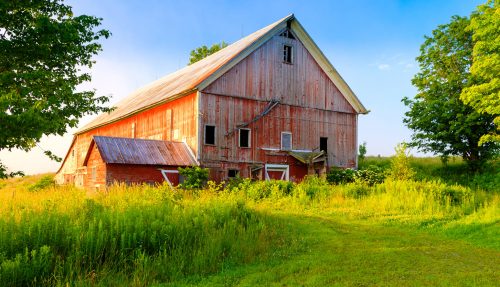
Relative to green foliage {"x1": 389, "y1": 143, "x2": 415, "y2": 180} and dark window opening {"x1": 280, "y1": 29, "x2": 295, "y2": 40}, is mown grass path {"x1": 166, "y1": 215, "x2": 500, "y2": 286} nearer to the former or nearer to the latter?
green foliage {"x1": 389, "y1": 143, "x2": 415, "y2": 180}

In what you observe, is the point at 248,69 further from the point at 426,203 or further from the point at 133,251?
the point at 133,251

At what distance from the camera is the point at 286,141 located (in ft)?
85.4

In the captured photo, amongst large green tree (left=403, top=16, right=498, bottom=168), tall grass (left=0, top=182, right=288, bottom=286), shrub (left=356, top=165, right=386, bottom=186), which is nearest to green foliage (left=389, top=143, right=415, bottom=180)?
shrub (left=356, top=165, right=386, bottom=186)

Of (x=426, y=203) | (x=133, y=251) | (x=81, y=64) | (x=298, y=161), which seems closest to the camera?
(x=133, y=251)

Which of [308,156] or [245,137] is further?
[308,156]

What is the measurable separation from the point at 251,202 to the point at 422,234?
245 inches

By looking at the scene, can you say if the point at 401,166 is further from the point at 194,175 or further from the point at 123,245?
the point at 123,245

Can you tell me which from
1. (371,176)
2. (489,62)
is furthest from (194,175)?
(489,62)

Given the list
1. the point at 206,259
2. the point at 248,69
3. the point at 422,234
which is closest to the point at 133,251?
the point at 206,259

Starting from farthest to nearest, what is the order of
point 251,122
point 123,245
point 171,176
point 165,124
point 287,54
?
point 287,54 → point 165,124 → point 251,122 → point 171,176 → point 123,245

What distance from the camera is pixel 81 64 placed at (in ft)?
65.5

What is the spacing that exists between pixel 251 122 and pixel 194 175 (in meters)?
5.12

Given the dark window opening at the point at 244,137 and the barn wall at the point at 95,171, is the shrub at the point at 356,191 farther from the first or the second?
the barn wall at the point at 95,171

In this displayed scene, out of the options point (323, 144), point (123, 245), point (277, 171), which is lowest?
point (123, 245)
